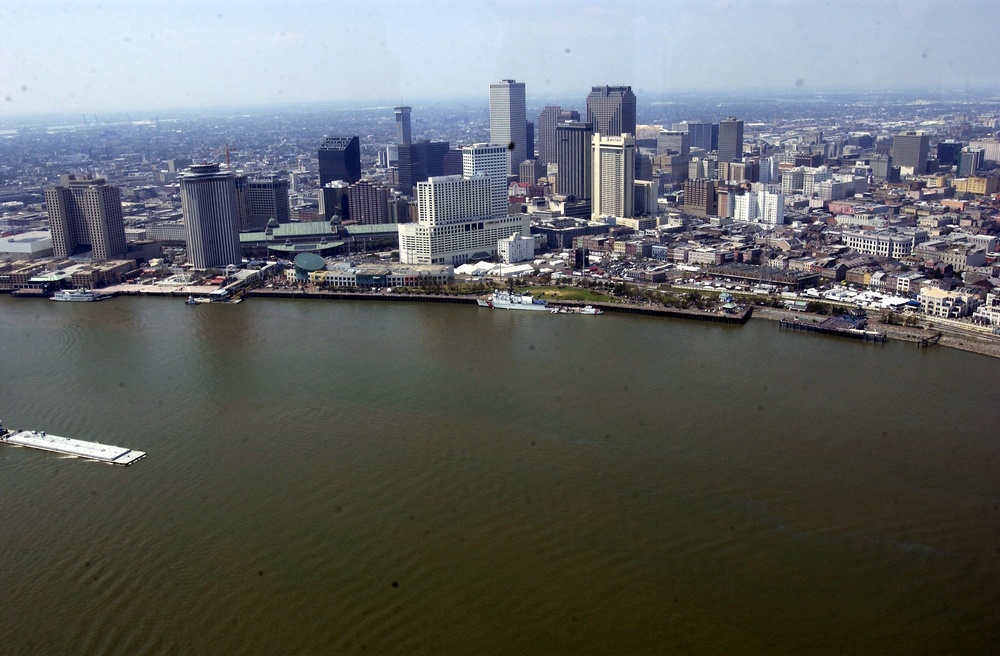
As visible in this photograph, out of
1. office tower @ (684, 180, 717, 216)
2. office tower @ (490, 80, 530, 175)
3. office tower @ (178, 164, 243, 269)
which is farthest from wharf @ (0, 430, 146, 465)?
office tower @ (490, 80, 530, 175)

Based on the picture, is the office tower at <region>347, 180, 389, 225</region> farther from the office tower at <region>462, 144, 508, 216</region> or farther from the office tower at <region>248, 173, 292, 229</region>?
the office tower at <region>462, 144, 508, 216</region>

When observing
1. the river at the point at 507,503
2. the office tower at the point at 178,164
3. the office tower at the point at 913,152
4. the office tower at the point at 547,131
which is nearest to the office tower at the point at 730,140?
the office tower at the point at 913,152

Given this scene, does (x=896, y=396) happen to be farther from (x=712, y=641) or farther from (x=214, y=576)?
(x=214, y=576)

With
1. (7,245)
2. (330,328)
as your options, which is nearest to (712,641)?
(330,328)

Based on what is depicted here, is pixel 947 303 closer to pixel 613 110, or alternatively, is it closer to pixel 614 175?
pixel 614 175

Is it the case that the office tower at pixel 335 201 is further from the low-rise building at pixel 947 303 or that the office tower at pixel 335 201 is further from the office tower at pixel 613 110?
the low-rise building at pixel 947 303

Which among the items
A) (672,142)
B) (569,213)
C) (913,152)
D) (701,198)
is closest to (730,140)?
(672,142)
